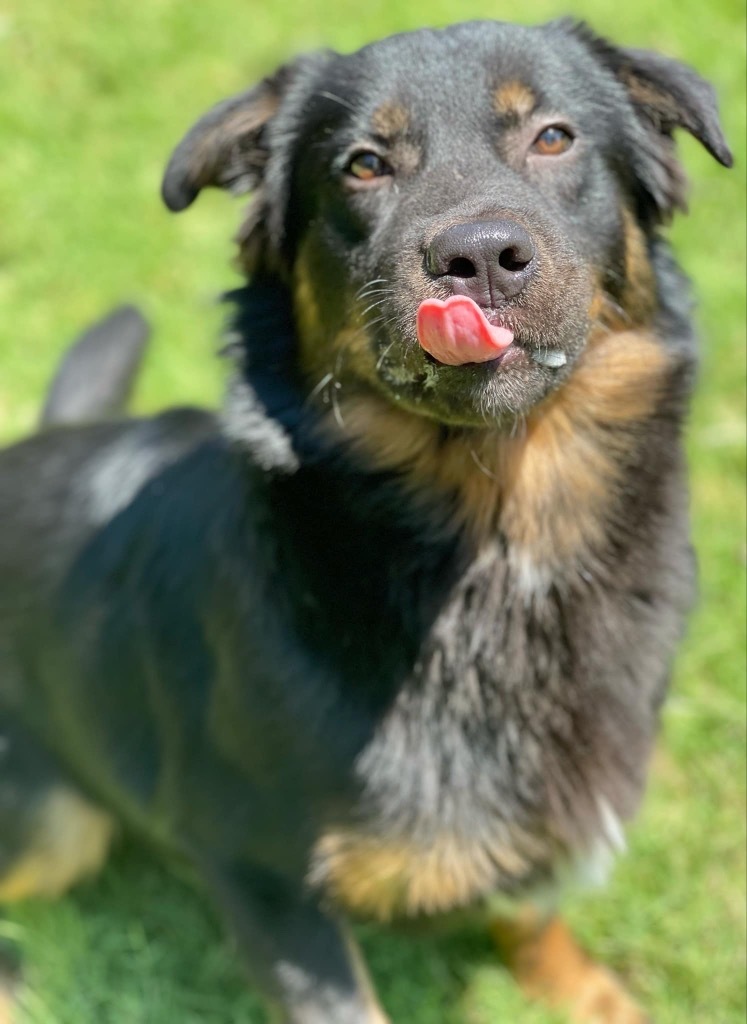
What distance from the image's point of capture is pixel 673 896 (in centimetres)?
365

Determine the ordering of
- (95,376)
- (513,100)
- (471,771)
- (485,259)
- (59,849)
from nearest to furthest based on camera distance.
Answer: (485,259) → (513,100) → (471,771) → (59,849) → (95,376)

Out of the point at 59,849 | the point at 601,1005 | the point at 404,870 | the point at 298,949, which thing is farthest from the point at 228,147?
the point at 601,1005

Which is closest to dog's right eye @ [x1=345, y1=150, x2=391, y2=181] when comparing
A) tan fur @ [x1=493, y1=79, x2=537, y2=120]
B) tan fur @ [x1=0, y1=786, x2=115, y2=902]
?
tan fur @ [x1=493, y1=79, x2=537, y2=120]

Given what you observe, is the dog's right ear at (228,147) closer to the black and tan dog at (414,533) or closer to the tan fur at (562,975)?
the black and tan dog at (414,533)

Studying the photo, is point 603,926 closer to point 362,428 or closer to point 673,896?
point 673,896

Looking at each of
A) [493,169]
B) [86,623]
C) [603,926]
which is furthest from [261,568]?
[603,926]

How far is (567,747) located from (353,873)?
2.05ft

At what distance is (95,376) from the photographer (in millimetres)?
4094

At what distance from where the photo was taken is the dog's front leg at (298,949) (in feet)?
9.34

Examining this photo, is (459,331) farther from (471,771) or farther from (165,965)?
(165,965)

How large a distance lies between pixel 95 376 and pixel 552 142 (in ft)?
6.89

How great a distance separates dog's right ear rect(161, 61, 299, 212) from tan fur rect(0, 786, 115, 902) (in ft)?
6.39

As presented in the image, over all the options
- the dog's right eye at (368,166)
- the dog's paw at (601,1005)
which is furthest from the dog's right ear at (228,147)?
the dog's paw at (601,1005)

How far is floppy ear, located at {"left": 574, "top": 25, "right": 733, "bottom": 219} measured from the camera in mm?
2715
